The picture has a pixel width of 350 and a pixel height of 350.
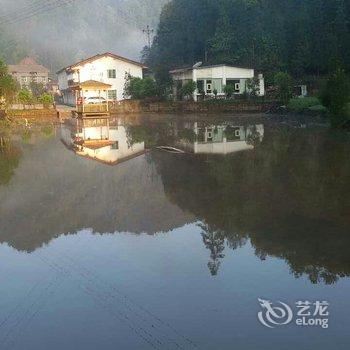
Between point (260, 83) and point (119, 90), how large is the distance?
13.6m

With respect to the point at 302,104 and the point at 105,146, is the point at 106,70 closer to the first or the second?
the point at 302,104

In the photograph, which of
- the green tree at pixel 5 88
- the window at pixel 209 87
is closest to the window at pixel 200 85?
the window at pixel 209 87

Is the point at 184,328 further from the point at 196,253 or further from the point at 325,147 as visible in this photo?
the point at 325,147

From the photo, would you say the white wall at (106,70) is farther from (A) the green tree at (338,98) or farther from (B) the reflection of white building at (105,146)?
(A) the green tree at (338,98)

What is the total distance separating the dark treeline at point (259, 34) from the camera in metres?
40.7

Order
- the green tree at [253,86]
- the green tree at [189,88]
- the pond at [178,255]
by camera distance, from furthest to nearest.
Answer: the green tree at [189,88], the green tree at [253,86], the pond at [178,255]

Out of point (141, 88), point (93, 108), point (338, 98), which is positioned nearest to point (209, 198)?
point (338, 98)

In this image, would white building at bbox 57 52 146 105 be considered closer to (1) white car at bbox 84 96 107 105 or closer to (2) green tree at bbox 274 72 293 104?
(1) white car at bbox 84 96 107 105

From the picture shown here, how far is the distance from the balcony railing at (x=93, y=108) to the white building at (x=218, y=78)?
25.8ft

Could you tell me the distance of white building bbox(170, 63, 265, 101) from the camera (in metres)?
41.5

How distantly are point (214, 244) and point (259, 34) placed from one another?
161 ft

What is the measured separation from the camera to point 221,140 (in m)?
17.9

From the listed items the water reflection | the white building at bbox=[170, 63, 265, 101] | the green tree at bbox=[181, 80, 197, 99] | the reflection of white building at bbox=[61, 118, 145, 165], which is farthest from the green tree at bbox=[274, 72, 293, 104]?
the water reflection

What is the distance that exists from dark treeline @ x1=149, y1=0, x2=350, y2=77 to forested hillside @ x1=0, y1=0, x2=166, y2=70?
2312 inches
